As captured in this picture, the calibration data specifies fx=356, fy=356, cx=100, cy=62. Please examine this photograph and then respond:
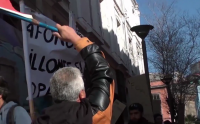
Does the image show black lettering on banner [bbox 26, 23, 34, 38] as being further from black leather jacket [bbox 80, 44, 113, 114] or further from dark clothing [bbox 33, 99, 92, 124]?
dark clothing [bbox 33, 99, 92, 124]

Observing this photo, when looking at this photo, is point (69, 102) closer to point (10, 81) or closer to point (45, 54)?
point (45, 54)

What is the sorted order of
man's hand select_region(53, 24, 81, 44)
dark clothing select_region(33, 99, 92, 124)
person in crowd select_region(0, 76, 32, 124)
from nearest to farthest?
dark clothing select_region(33, 99, 92, 124), man's hand select_region(53, 24, 81, 44), person in crowd select_region(0, 76, 32, 124)

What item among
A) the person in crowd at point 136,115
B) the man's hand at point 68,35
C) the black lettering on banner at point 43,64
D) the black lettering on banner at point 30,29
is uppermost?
the black lettering on banner at point 30,29

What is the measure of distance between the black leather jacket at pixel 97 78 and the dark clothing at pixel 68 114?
10 centimetres

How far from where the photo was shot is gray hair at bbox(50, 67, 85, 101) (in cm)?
187

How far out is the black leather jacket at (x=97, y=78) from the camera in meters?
1.94

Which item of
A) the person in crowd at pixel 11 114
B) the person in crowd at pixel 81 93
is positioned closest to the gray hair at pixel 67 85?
the person in crowd at pixel 81 93

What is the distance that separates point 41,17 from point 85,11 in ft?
39.7

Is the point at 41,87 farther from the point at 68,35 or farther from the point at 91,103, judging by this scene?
the point at 91,103

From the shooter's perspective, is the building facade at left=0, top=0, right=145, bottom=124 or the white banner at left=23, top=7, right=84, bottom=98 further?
the building facade at left=0, top=0, right=145, bottom=124

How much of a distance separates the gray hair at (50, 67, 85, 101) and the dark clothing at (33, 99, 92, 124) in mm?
42

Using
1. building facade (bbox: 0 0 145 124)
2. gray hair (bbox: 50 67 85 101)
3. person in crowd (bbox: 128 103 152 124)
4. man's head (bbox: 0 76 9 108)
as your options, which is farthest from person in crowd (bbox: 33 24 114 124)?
person in crowd (bbox: 128 103 152 124)

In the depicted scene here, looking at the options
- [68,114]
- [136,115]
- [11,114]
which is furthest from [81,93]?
[136,115]

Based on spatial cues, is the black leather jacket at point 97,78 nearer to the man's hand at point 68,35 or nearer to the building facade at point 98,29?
the man's hand at point 68,35
